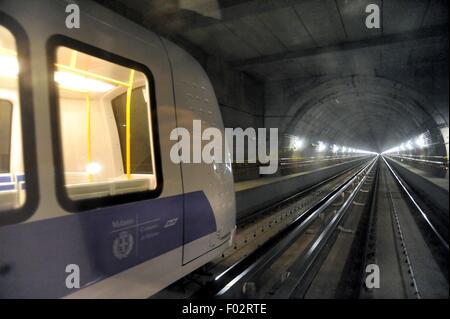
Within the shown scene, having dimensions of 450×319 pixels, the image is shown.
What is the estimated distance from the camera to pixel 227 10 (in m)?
7.33

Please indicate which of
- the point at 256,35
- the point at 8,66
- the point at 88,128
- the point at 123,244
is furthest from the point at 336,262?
the point at 256,35

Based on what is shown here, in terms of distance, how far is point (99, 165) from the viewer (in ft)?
16.4

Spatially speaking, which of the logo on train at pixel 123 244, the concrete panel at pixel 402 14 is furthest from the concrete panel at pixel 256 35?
the logo on train at pixel 123 244

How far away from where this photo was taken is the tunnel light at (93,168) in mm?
4922

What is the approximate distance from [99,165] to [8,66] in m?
1.82

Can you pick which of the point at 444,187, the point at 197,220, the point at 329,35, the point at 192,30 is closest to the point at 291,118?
the point at 329,35

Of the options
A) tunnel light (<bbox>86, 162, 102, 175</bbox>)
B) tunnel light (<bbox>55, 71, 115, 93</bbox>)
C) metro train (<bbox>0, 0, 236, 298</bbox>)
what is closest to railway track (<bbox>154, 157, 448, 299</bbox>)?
metro train (<bbox>0, 0, 236, 298</bbox>)

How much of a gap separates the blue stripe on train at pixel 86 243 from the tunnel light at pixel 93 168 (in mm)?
1892

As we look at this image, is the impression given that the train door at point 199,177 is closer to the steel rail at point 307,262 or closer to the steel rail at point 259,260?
the steel rail at point 259,260

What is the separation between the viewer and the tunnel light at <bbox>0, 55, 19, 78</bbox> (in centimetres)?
351

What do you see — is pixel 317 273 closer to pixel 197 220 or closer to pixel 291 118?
pixel 197 220

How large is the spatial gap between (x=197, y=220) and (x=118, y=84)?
6.70 feet

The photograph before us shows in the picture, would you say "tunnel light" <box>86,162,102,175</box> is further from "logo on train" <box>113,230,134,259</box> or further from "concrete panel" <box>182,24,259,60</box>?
"concrete panel" <box>182,24,259,60</box>

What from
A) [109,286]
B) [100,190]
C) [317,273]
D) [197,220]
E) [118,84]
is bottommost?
[317,273]
